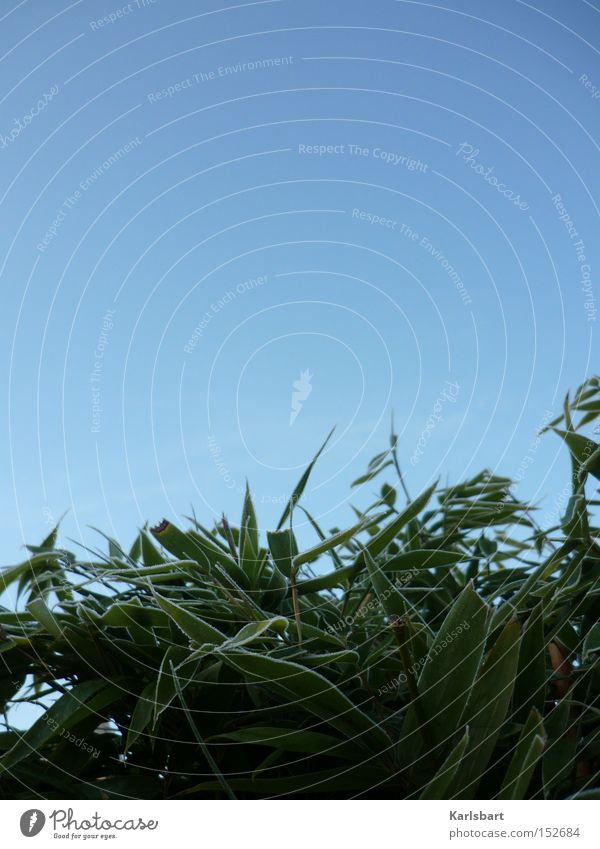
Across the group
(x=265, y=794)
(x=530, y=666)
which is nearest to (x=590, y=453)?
(x=530, y=666)

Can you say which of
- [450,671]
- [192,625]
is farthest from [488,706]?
[192,625]

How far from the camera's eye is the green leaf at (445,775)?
0.30m

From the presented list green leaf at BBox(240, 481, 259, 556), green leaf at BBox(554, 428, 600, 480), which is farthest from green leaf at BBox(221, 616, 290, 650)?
green leaf at BBox(554, 428, 600, 480)

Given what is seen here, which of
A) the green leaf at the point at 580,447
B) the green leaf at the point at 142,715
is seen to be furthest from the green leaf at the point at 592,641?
the green leaf at the point at 142,715

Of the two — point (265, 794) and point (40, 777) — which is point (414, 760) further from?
point (40, 777)

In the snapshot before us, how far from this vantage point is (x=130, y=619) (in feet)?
1.32

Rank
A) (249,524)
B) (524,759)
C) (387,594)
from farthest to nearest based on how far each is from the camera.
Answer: (249,524) < (387,594) < (524,759)

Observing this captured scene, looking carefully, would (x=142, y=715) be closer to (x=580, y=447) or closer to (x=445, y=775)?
(x=445, y=775)

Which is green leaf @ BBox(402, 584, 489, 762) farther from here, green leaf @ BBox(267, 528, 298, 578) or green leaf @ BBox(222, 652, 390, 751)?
green leaf @ BBox(267, 528, 298, 578)

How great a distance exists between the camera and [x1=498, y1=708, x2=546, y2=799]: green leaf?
0.29 m

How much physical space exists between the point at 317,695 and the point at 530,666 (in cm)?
A: 10
